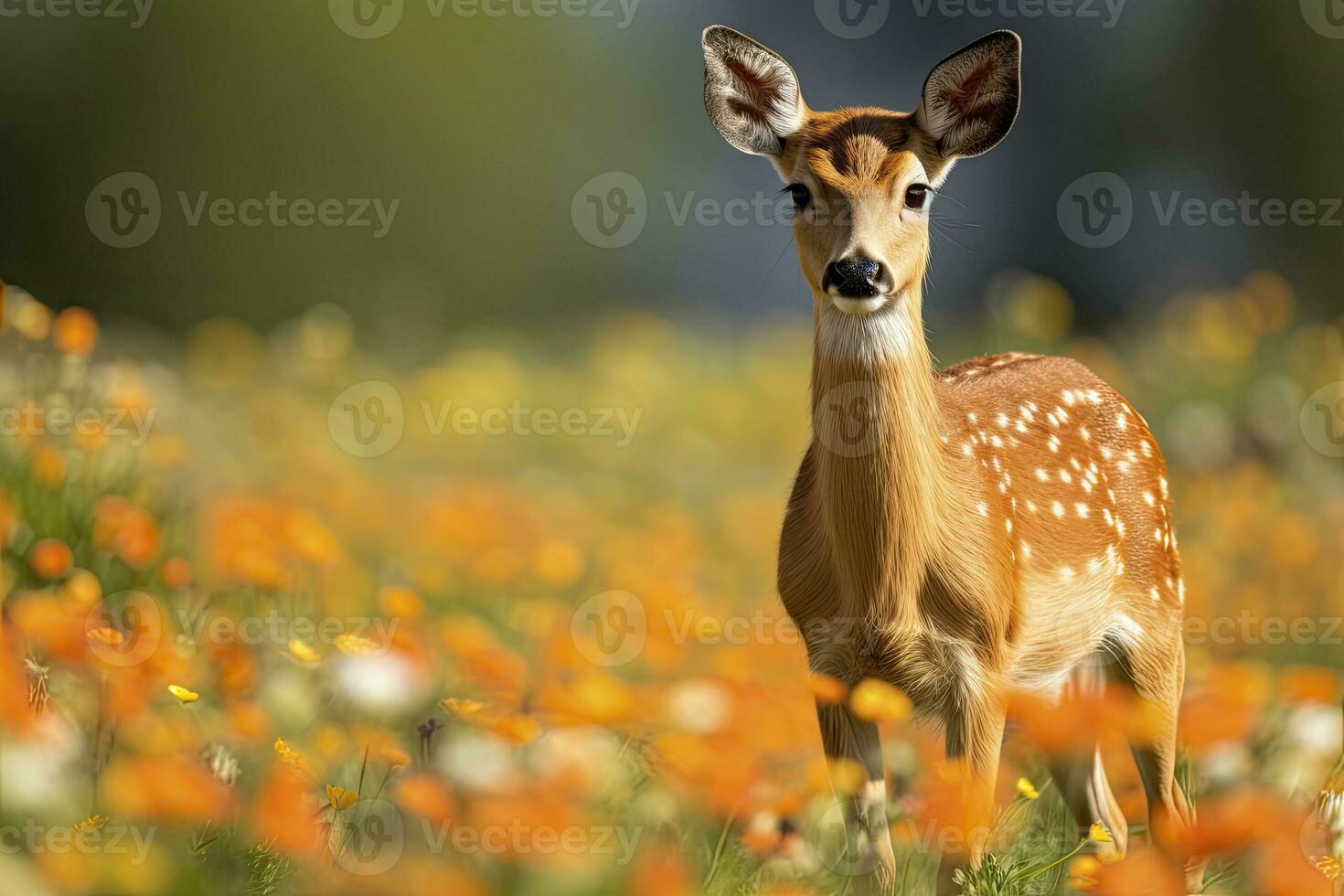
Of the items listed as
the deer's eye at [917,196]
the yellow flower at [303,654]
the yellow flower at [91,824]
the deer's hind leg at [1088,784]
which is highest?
the deer's eye at [917,196]

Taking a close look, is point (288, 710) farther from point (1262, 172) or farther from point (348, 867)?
point (1262, 172)

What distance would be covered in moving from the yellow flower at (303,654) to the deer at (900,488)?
1.23 m

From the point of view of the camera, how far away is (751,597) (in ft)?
18.4

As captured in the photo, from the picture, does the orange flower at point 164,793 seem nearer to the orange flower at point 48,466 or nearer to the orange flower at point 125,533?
the orange flower at point 125,533

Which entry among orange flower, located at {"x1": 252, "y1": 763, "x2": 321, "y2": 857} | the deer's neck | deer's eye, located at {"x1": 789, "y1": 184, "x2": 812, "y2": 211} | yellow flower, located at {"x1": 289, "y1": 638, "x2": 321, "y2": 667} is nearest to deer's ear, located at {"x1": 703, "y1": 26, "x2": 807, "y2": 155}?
deer's eye, located at {"x1": 789, "y1": 184, "x2": 812, "y2": 211}

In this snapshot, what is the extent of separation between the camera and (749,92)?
12.0 ft

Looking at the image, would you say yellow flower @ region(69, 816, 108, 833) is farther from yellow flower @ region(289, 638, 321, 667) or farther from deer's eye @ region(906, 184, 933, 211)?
deer's eye @ region(906, 184, 933, 211)

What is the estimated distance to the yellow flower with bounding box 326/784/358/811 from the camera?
2898 millimetres

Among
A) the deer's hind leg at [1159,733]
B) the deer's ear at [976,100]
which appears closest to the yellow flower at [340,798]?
the deer's ear at [976,100]

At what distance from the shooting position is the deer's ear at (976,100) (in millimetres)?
3549

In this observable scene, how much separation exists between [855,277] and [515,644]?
1951 mm

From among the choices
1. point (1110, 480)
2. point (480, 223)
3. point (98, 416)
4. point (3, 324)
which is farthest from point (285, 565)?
point (480, 223)

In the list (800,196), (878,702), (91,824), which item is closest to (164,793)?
(91,824)

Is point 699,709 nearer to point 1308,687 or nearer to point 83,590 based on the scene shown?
point 83,590
